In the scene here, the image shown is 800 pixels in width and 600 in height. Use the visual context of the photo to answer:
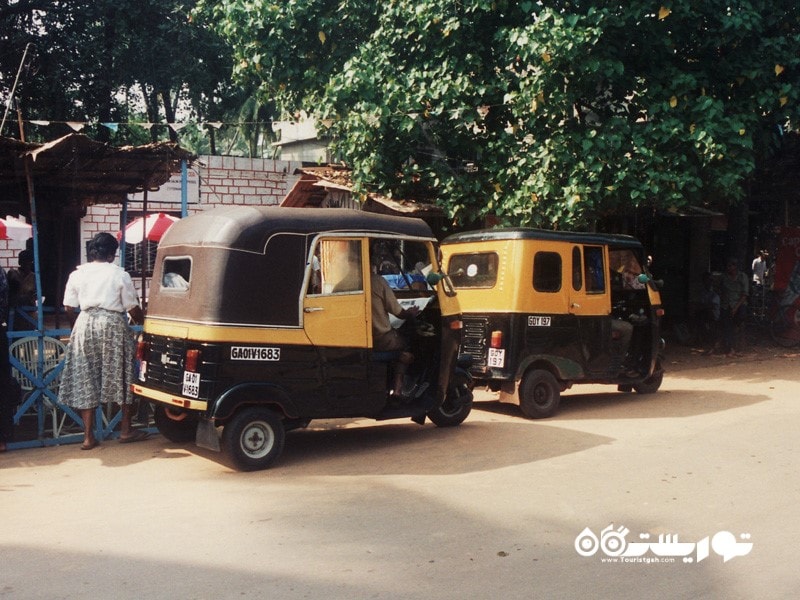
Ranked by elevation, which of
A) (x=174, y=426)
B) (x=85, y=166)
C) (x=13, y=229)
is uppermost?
(x=85, y=166)

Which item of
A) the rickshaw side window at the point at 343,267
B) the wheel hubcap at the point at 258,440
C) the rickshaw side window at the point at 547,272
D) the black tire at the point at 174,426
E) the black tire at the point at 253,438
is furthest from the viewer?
the rickshaw side window at the point at 547,272

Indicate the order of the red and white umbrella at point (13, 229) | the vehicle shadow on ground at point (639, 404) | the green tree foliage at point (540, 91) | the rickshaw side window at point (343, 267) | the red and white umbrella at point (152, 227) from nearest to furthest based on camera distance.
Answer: the rickshaw side window at point (343, 267) < the vehicle shadow on ground at point (639, 404) < the green tree foliage at point (540, 91) < the red and white umbrella at point (13, 229) < the red and white umbrella at point (152, 227)

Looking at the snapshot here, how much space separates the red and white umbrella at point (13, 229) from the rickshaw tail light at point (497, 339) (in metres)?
9.19

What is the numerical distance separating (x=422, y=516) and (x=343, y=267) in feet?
8.48

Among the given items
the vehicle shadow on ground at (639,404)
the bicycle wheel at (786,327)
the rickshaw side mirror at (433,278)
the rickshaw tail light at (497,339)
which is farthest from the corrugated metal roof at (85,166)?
the bicycle wheel at (786,327)

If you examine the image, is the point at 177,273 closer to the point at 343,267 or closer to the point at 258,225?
the point at 258,225

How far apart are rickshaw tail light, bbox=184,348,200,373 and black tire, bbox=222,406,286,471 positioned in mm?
520

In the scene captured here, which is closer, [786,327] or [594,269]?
[594,269]

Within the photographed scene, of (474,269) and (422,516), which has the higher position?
(474,269)

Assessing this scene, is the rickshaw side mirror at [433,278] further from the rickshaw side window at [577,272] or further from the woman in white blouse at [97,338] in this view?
the woman in white blouse at [97,338]

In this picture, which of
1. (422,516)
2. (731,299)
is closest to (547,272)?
(422,516)

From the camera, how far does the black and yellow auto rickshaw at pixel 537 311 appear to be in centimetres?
904

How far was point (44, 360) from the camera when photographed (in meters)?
7.75

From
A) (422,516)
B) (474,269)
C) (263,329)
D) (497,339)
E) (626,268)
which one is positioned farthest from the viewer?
(626,268)
